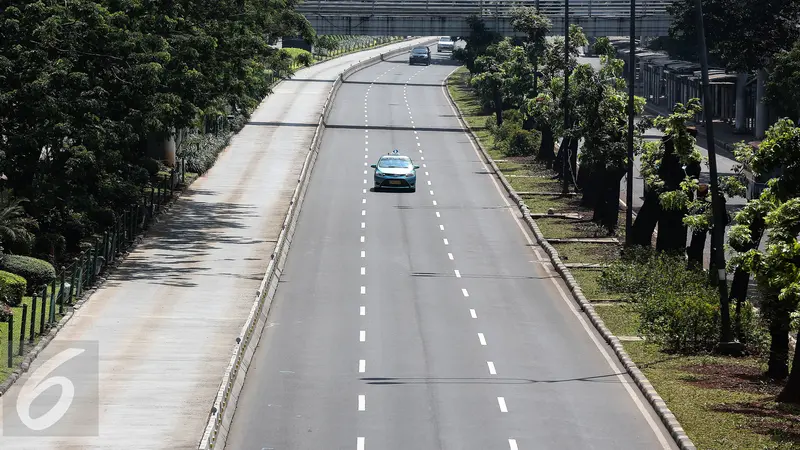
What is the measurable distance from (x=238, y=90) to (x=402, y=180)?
11.5 meters

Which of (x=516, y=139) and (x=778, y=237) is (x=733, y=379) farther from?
(x=516, y=139)

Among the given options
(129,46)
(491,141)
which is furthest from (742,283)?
(491,141)

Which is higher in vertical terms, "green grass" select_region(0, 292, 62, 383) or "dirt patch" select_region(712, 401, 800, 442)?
"green grass" select_region(0, 292, 62, 383)

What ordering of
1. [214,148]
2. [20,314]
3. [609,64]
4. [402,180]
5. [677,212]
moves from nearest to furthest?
[20,314] → [677,212] → [609,64] → [402,180] → [214,148]

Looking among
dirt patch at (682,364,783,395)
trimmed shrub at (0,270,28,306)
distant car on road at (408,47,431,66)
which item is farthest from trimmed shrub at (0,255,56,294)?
distant car on road at (408,47,431,66)

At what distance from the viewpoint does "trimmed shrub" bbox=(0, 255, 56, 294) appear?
40.4 metres

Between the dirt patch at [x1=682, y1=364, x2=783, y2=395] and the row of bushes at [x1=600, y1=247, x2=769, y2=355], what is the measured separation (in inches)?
73.0

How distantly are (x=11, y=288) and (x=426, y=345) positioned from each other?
11390 mm

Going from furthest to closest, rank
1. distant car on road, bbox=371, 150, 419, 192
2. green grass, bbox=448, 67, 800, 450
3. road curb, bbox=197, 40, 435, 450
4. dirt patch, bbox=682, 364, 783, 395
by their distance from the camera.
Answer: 1. distant car on road, bbox=371, 150, 419, 192
2. dirt patch, bbox=682, 364, 783, 395
3. road curb, bbox=197, 40, 435, 450
4. green grass, bbox=448, 67, 800, 450

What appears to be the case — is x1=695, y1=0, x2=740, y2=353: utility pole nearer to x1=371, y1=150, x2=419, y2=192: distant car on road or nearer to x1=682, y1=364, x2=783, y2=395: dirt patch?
x1=682, y1=364, x2=783, y2=395: dirt patch

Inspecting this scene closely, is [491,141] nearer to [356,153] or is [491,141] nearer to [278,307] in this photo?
[356,153]

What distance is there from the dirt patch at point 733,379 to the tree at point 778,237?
489 mm

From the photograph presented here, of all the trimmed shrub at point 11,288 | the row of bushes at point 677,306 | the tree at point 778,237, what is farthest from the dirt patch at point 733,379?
the trimmed shrub at point 11,288

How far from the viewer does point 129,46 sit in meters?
48.0
